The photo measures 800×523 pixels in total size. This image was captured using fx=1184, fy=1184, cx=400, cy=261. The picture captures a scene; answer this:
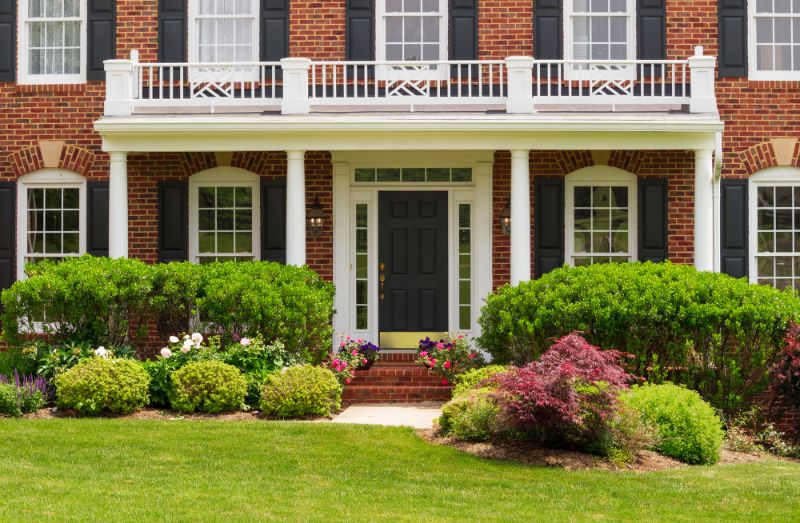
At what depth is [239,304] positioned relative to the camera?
14.0m

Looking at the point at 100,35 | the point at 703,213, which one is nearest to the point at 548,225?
the point at 703,213

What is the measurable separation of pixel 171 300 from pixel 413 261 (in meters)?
3.68

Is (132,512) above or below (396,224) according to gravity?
below

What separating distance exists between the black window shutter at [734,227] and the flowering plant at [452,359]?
13.0 ft

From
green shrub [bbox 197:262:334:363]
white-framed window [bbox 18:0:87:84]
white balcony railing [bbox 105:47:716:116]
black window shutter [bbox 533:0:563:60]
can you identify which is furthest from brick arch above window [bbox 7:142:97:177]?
black window shutter [bbox 533:0:563:60]

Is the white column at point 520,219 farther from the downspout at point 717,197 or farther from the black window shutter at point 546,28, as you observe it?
the downspout at point 717,197

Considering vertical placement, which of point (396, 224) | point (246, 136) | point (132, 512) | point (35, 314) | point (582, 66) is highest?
point (582, 66)

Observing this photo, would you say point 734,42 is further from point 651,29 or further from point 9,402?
point 9,402

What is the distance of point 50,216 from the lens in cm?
1675

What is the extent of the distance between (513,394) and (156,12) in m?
8.81

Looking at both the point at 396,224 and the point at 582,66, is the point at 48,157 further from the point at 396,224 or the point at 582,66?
the point at 582,66

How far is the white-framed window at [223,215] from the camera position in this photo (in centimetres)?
1653

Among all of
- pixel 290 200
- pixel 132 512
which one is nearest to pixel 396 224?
pixel 290 200

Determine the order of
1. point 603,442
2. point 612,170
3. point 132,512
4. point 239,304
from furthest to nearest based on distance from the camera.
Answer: point 612,170 → point 239,304 → point 603,442 → point 132,512
